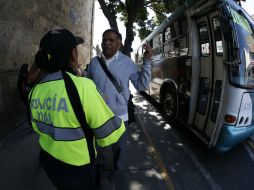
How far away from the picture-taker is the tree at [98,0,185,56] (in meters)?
10.7

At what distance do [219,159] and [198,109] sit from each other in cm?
96

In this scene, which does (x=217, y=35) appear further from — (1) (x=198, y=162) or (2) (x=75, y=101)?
(2) (x=75, y=101)

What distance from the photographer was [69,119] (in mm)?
1608

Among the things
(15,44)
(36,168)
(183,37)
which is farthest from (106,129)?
(183,37)

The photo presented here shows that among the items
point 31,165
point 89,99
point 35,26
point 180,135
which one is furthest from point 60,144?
point 35,26

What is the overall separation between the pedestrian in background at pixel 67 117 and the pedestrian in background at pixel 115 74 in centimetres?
125

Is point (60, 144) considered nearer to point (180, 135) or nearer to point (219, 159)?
point (219, 159)

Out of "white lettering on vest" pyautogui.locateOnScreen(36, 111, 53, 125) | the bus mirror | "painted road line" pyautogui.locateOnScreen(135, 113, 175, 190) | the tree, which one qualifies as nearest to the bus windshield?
the bus mirror

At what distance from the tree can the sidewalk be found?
252 inches

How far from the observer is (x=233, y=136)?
402 centimetres

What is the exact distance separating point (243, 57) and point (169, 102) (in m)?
2.82

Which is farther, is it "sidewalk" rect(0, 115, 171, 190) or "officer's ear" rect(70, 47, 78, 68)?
"sidewalk" rect(0, 115, 171, 190)

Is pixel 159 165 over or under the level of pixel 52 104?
under

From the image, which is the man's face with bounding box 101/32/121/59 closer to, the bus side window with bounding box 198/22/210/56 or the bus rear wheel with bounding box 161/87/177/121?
the bus side window with bounding box 198/22/210/56
